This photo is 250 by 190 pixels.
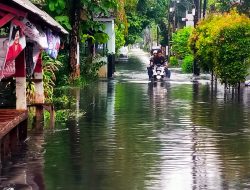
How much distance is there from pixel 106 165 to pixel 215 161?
1.96m

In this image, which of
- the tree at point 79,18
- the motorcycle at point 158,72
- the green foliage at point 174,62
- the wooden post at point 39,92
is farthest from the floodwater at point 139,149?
the green foliage at point 174,62

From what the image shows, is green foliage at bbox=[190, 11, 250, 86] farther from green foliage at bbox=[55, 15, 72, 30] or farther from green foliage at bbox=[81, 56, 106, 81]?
green foliage at bbox=[81, 56, 106, 81]

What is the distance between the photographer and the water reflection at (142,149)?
1033cm

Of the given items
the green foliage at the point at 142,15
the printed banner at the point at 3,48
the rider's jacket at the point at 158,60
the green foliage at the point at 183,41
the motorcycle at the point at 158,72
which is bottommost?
the motorcycle at the point at 158,72

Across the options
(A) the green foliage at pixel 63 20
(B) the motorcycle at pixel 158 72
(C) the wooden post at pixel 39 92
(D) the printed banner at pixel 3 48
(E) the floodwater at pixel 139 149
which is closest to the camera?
(E) the floodwater at pixel 139 149

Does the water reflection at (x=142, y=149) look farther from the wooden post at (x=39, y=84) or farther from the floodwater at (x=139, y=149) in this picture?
the wooden post at (x=39, y=84)

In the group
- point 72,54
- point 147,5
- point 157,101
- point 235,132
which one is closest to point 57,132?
point 235,132

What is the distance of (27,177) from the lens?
10.5 m

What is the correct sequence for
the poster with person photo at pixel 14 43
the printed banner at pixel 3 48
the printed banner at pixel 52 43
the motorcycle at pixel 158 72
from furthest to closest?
1. the motorcycle at pixel 158 72
2. the printed banner at pixel 52 43
3. the poster with person photo at pixel 14 43
4. the printed banner at pixel 3 48

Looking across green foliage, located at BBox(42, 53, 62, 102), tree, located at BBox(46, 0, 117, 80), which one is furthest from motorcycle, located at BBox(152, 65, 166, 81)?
green foliage, located at BBox(42, 53, 62, 102)

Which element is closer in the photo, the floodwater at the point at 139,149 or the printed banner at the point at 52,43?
the floodwater at the point at 139,149

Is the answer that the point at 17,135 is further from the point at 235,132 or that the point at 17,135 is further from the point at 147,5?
the point at 147,5

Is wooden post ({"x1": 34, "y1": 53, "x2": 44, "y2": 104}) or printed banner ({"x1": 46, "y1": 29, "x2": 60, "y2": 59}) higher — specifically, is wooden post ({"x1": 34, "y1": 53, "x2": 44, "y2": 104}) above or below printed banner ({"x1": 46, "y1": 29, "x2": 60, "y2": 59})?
below

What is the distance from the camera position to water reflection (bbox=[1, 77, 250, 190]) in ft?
33.9
